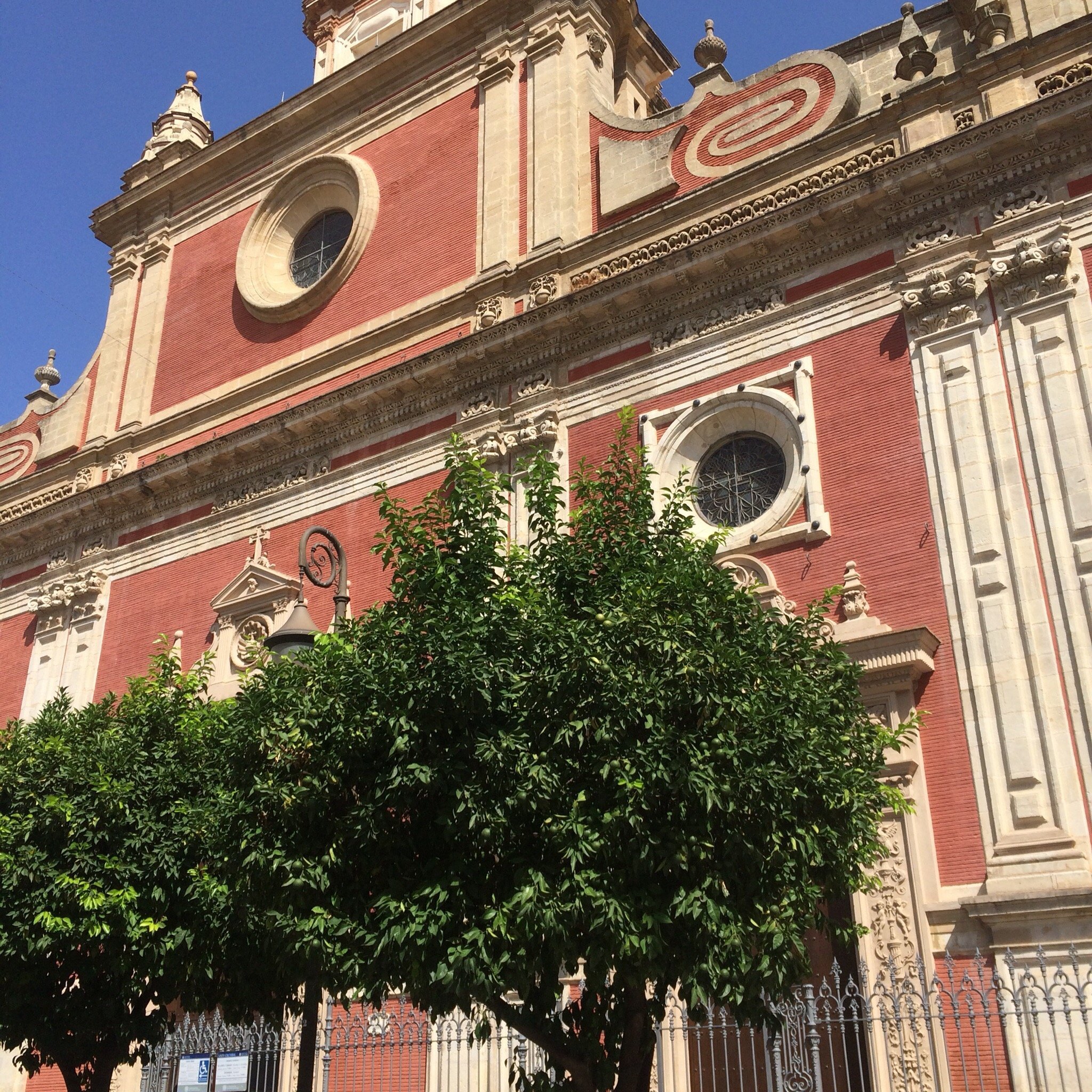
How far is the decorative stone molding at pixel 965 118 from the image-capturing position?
13.6 metres

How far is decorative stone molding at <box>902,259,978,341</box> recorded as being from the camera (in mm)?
13016

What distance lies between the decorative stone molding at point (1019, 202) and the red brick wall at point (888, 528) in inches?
58.1

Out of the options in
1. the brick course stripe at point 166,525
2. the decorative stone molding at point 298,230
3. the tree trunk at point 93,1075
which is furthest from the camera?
the decorative stone molding at point 298,230

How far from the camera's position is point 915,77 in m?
14.4

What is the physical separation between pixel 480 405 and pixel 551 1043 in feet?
32.3

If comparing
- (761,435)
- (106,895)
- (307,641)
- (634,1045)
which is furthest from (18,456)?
(634,1045)

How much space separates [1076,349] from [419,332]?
9.16m

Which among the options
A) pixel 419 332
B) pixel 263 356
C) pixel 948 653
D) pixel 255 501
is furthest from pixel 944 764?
pixel 263 356

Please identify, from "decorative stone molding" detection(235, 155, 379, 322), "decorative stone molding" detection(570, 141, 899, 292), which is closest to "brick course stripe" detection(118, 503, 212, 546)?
"decorative stone molding" detection(235, 155, 379, 322)

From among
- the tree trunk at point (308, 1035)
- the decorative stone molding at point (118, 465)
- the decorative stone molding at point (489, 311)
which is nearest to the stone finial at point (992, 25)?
the decorative stone molding at point (489, 311)

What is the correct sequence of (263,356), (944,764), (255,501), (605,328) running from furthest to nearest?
(263,356), (255,501), (605,328), (944,764)

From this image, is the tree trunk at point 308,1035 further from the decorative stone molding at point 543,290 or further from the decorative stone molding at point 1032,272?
the decorative stone molding at point 543,290

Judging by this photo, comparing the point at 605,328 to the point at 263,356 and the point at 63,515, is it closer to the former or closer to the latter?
the point at 263,356

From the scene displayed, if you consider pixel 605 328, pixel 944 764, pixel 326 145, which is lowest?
pixel 944 764
